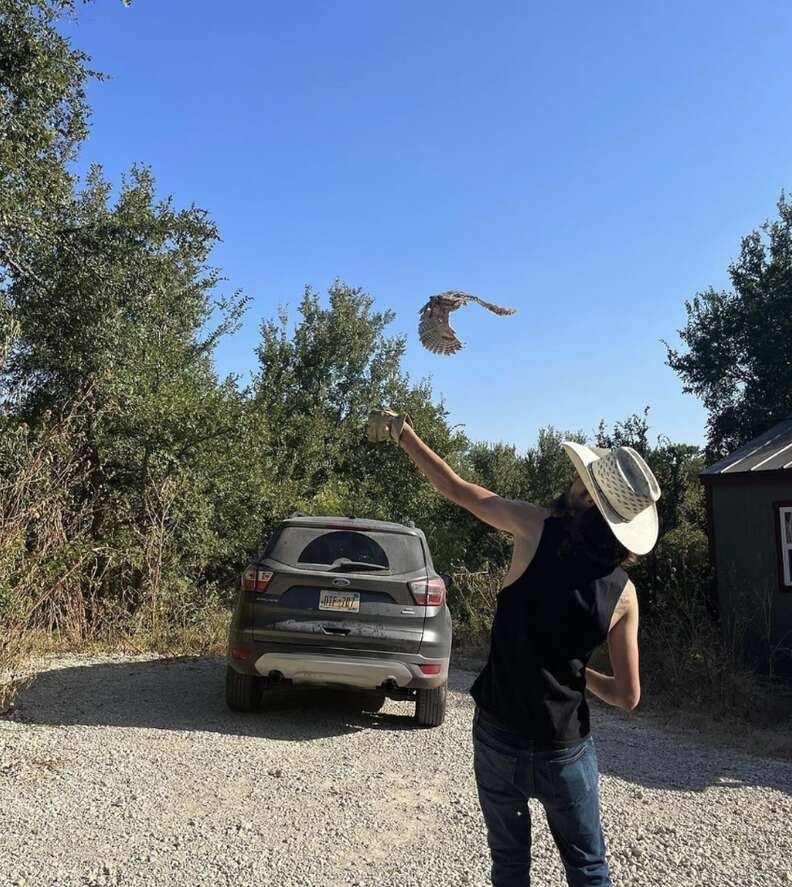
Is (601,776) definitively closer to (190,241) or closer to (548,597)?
(548,597)

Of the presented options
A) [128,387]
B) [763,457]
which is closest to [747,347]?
[763,457]

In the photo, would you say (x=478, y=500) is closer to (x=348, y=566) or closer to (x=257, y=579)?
(x=348, y=566)

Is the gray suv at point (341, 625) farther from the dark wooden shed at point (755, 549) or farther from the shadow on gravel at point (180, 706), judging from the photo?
the dark wooden shed at point (755, 549)

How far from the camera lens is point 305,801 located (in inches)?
177

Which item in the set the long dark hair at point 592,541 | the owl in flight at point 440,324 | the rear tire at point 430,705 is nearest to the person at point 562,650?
the long dark hair at point 592,541

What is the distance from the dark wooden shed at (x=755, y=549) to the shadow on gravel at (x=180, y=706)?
6544 mm

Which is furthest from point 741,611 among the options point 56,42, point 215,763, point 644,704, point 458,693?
point 56,42

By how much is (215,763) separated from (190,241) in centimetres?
854

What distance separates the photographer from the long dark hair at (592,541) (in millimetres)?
2166

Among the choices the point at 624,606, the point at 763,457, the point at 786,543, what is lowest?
the point at 624,606

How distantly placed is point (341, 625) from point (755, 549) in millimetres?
8282

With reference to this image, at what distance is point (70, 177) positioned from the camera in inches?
353

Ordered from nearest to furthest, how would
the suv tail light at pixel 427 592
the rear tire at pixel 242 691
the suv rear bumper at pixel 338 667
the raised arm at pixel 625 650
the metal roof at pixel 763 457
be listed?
the raised arm at pixel 625 650, the suv rear bumper at pixel 338 667, the suv tail light at pixel 427 592, the rear tire at pixel 242 691, the metal roof at pixel 763 457

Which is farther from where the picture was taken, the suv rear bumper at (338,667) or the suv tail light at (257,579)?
the suv tail light at (257,579)
